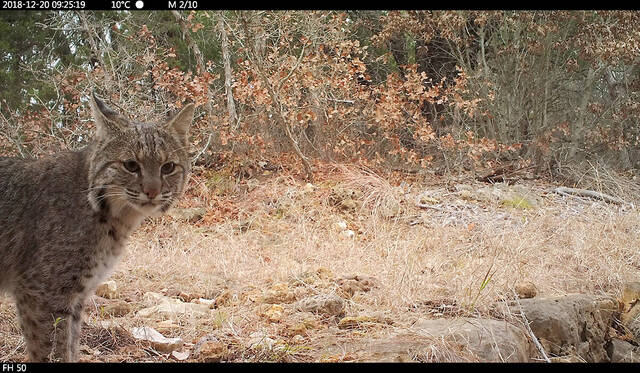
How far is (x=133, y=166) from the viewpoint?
11.0 ft

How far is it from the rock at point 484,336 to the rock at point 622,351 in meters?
1.19

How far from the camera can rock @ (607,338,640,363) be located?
14.4ft

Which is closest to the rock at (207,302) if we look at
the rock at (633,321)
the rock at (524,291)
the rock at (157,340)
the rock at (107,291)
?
the rock at (107,291)

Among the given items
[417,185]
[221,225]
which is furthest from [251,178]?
[417,185]

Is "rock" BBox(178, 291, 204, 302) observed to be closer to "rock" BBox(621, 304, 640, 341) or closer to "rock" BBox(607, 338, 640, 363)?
"rock" BBox(607, 338, 640, 363)

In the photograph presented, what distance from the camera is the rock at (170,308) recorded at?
409 cm

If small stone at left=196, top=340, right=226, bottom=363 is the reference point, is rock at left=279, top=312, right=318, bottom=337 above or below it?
below

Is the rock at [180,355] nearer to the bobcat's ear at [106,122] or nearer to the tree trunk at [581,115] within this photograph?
the bobcat's ear at [106,122]

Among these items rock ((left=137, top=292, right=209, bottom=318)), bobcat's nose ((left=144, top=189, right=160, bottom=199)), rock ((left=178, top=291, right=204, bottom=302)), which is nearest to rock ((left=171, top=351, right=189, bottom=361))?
rock ((left=137, top=292, right=209, bottom=318))

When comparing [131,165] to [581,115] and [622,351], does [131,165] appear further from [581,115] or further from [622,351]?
[581,115]

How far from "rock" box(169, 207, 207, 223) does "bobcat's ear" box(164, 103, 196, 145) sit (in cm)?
439

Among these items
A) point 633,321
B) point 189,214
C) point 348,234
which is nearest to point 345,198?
point 348,234

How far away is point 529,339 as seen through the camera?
376 cm
